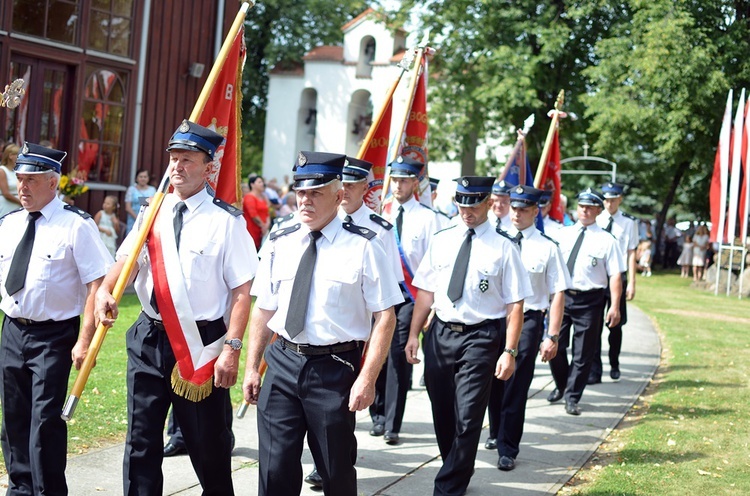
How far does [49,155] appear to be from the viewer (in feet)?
18.3

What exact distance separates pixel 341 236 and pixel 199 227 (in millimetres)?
790

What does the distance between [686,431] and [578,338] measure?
5.31 ft

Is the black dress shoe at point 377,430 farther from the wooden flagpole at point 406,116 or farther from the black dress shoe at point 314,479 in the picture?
the wooden flagpole at point 406,116

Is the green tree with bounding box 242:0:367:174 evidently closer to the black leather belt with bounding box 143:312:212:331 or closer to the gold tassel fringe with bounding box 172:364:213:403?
the black leather belt with bounding box 143:312:212:331

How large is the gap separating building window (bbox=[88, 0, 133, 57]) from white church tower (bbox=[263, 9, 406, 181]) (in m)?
28.0

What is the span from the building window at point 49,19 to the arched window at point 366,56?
3017 cm

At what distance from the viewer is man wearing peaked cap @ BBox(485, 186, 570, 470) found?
766 centimetres

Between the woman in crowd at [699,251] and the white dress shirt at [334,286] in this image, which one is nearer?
the white dress shirt at [334,286]

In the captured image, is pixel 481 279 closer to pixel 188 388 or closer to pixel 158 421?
pixel 188 388

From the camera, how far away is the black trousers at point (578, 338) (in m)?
9.83

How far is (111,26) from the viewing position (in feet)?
54.4

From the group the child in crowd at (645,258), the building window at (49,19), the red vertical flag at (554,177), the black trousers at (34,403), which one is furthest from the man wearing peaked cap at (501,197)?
the child in crowd at (645,258)

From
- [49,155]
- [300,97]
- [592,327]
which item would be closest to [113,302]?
[49,155]

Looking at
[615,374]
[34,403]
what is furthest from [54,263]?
[615,374]
